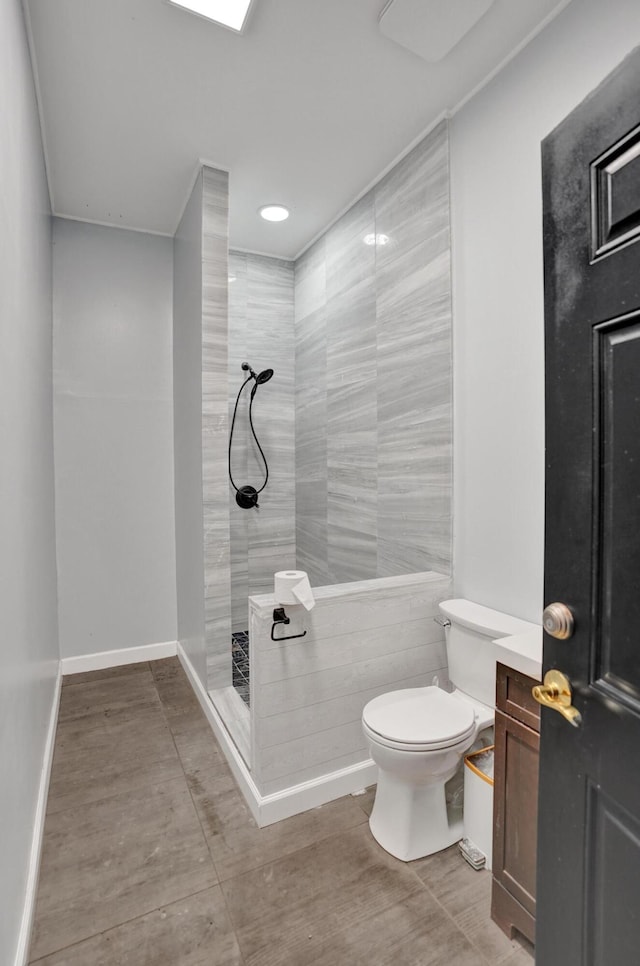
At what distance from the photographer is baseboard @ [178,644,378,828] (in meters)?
1.83

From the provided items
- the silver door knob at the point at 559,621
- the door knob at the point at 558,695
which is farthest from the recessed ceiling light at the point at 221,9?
the door knob at the point at 558,695

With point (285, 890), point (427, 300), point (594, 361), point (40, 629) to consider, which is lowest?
point (285, 890)

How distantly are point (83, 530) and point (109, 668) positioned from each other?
932 mm

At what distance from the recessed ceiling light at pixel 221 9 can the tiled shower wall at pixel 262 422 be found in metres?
1.88

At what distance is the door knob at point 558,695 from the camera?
843 mm

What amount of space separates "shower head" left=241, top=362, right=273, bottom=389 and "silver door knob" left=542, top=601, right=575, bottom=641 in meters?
2.76

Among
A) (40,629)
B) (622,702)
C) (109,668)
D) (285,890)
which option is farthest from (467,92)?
(109,668)

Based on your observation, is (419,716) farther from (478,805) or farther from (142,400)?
(142,400)

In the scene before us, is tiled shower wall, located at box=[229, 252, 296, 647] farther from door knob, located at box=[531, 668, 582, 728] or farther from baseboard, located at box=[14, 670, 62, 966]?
door knob, located at box=[531, 668, 582, 728]

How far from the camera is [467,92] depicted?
1.99 m

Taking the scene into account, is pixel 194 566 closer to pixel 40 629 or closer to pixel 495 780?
pixel 40 629

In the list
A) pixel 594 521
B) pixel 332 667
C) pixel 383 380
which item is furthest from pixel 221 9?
pixel 332 667

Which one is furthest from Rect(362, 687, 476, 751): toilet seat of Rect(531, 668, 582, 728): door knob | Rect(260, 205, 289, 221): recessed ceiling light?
Rect(260, 205, 289, 221): recessed ceiling light

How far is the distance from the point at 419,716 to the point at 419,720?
0.03 metres
